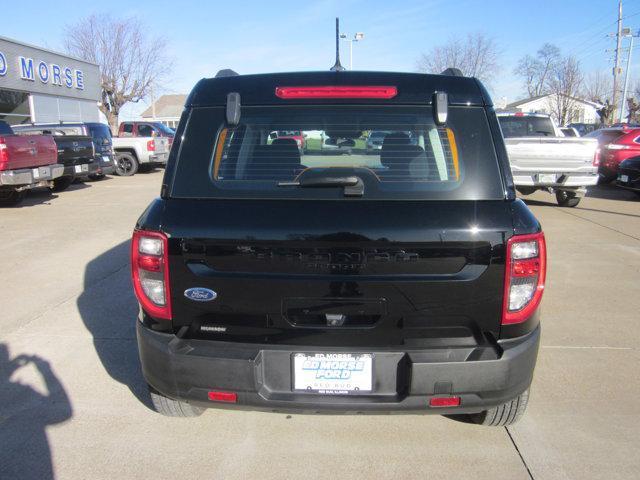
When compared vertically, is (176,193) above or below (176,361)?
above

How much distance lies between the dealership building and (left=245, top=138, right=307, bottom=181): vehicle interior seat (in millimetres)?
23327

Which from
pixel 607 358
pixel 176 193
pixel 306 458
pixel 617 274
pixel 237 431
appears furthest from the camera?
pixel 617 274

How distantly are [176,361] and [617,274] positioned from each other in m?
5.57

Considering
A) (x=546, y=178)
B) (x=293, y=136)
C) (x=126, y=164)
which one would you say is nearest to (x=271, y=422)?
(x=293, y=136)

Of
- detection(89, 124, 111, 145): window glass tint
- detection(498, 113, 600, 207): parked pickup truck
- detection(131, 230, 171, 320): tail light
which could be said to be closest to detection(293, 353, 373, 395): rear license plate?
detection(131, 230, 171, 320): tail light

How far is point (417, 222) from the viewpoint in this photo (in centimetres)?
222

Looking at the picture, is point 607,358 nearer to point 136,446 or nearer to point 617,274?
point 617,274

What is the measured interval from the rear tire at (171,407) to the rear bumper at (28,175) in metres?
8.74

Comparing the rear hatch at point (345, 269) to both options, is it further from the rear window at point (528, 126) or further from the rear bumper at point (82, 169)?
the rear bumper at point (82, 169)

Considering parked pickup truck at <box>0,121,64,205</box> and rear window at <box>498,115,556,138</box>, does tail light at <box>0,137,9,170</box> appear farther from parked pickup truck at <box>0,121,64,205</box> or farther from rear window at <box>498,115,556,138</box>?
rear window at <box>498,115,556,138</box>

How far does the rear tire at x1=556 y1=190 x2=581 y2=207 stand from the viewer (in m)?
11.1

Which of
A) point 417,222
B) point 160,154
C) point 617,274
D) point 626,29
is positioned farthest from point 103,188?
point 626,29

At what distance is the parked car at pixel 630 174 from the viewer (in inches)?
463

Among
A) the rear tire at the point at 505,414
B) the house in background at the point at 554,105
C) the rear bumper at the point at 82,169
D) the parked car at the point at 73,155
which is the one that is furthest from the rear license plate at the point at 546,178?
the house in background at the point at 554,105
